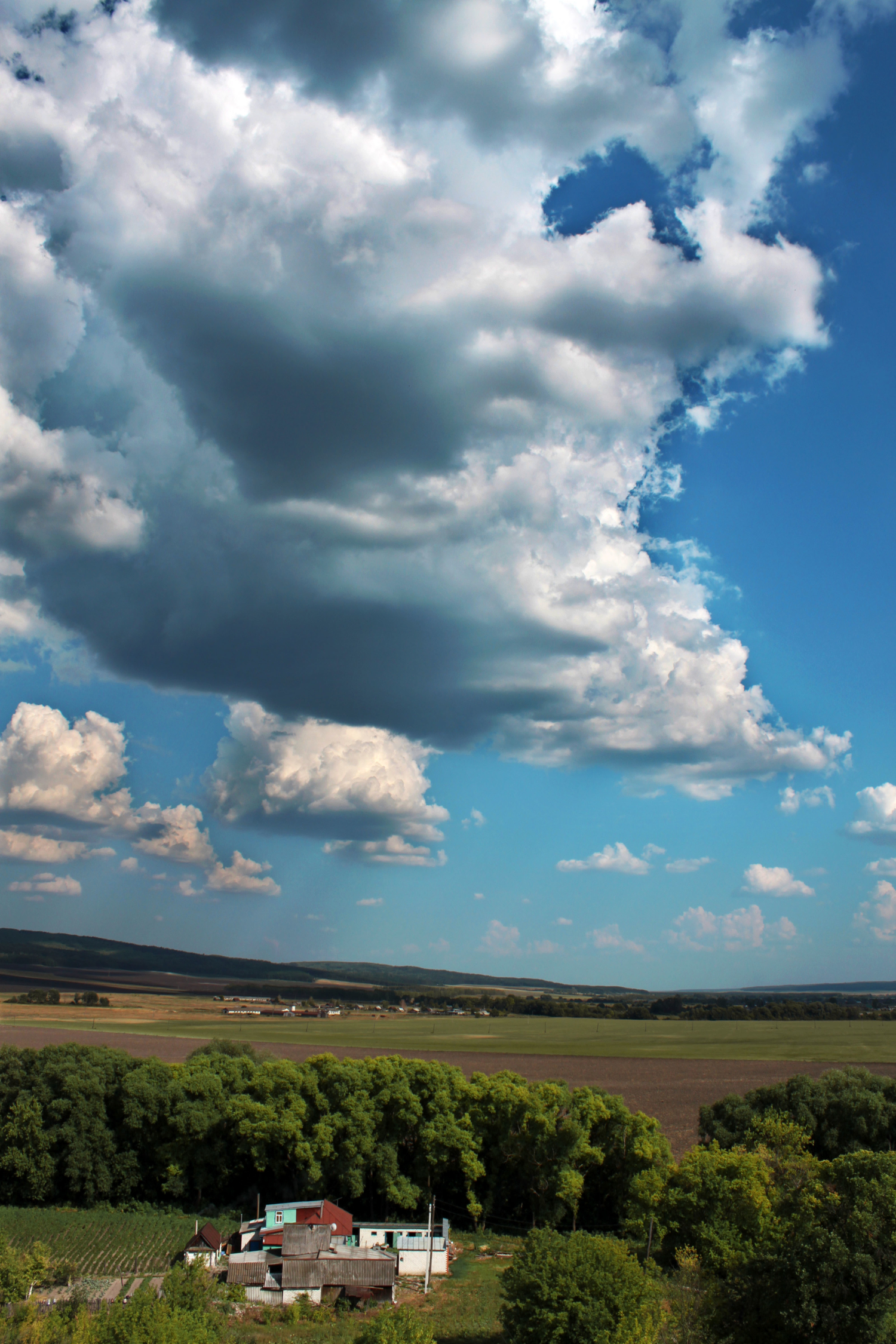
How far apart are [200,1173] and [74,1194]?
36.1 ft

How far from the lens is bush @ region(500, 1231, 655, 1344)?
4006 cm

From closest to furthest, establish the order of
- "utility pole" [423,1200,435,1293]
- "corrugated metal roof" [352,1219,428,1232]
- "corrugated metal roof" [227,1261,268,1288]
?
1. "corrugated metal roof" [227,1261,268,1288]
2. "utility pole" [423,1200,435,1293]
3. "corrugated metal roof" [352,1219,428,1232]

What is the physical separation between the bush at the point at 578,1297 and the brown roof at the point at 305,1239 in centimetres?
1910

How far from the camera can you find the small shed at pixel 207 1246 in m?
58.7

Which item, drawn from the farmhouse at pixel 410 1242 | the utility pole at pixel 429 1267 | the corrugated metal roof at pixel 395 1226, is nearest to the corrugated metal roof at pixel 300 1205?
the corrugated metal roof at pixel 395 1226

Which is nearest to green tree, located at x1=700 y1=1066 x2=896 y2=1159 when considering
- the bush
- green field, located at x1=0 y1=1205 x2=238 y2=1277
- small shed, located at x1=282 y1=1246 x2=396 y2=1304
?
small shed, located at x1=282 y1=1246 x2=396 y2=1304

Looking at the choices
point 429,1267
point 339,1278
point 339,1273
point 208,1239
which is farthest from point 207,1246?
point 429,1267

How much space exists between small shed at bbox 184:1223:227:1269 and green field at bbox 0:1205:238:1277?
1.49m

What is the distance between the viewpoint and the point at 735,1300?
37750 mm

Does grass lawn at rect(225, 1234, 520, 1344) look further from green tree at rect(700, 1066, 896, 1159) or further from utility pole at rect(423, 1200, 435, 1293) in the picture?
green tree at rect(700, 1066, 896, 1159)

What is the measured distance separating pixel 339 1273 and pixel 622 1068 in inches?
3926

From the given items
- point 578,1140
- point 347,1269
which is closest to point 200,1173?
point 347,1269

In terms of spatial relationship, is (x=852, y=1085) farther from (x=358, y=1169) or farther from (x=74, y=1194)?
(x=74, y=1194)

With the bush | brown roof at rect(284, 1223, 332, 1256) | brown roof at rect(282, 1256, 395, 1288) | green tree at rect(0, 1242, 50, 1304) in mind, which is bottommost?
brown roof at rect(282, 1256, 395, 1288)
